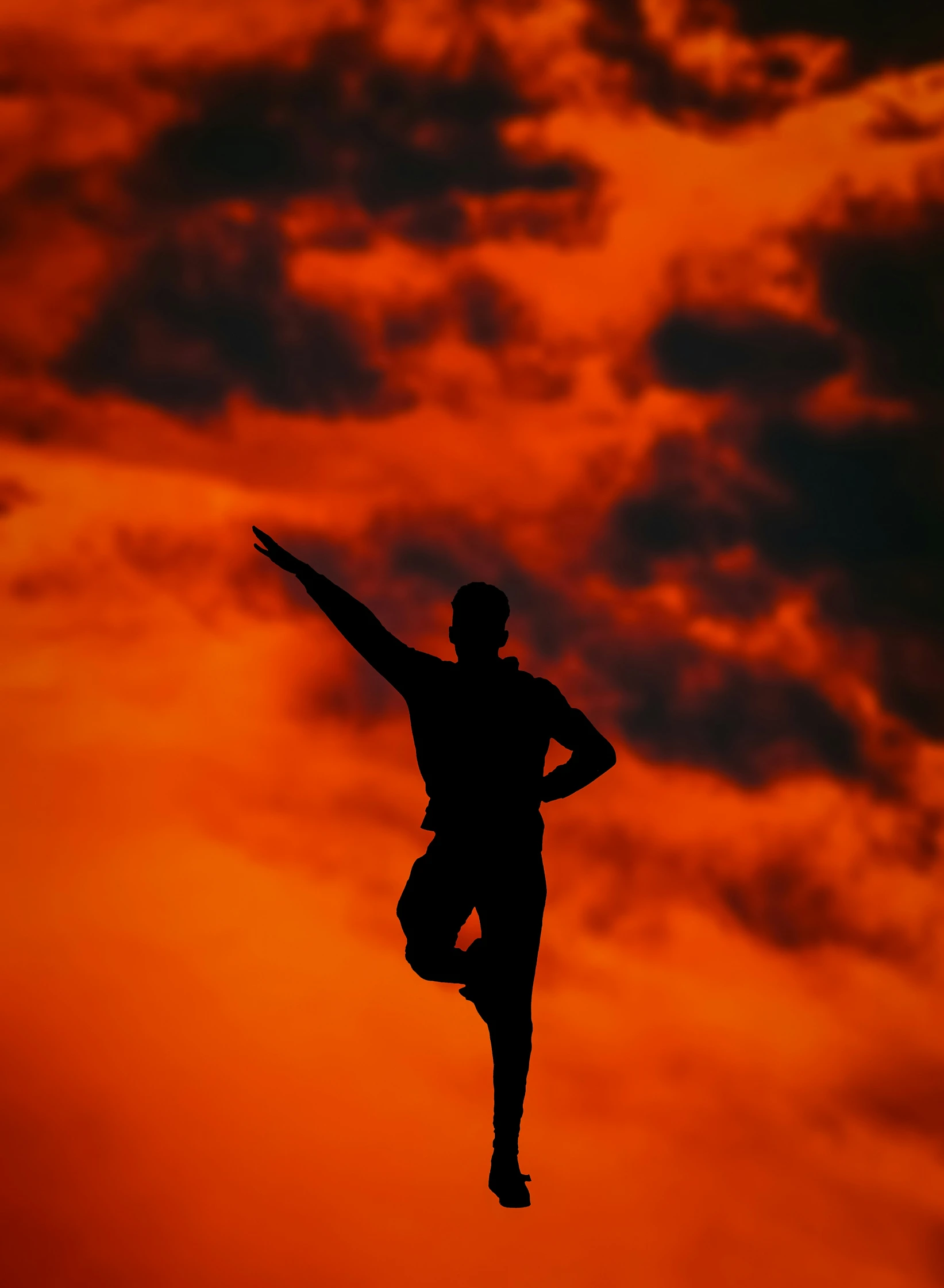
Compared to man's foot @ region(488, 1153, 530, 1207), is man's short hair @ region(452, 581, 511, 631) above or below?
above

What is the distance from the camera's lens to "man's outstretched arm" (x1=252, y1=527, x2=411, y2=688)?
1453 centimetres

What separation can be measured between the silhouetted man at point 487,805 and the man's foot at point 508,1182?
0.04 ft

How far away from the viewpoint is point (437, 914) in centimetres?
1470

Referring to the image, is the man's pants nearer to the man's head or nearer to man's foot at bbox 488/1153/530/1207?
man's foot at bbox 488/1153/530/1207

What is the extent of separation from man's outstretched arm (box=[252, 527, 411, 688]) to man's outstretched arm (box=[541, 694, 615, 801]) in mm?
1267

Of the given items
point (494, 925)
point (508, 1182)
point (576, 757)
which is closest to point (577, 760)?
point (576, 757)

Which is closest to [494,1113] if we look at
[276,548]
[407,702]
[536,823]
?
[536,823]

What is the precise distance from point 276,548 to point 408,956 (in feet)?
10.0

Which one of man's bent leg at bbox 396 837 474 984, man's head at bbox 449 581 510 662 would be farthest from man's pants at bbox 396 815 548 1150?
man's head at bbox 449 581 510 662

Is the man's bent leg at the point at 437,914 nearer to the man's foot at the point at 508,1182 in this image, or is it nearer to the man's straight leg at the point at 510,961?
the man's straight leg at the point at 510,961

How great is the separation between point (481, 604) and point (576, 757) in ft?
4.27

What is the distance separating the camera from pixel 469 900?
14805 mm

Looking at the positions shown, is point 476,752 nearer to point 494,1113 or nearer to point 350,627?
point 350,627

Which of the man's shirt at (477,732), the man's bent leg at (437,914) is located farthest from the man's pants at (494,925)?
the man's shirt at (477,732)
